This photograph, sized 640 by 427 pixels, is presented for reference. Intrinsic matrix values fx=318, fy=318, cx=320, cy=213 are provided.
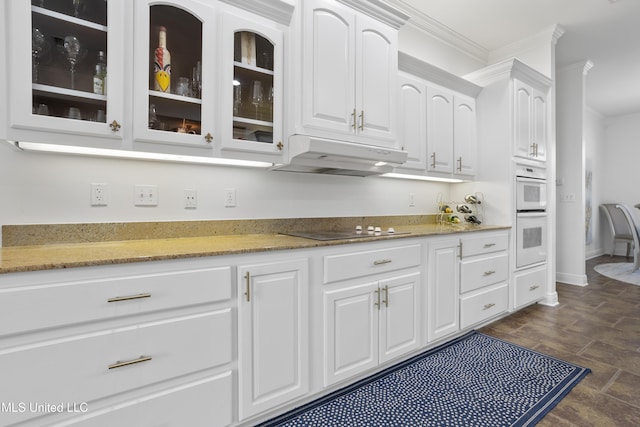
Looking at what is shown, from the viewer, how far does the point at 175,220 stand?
1833 millimetres

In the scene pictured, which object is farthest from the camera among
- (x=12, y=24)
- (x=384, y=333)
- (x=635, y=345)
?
(x=635, y=345)

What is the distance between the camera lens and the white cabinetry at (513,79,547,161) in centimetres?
301

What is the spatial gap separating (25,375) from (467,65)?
4336 millimetres

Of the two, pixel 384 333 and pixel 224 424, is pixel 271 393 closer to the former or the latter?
pixel 224 424

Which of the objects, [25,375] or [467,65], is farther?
[467,65]

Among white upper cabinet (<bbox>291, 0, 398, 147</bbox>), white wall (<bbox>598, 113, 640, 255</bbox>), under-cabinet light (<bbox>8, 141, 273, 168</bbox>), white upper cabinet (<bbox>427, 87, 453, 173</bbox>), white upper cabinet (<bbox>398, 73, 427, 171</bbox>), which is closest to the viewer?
under-cabinet light (<bbox>8, 141, 273, 168</bbox>)

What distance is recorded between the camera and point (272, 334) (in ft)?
4.98

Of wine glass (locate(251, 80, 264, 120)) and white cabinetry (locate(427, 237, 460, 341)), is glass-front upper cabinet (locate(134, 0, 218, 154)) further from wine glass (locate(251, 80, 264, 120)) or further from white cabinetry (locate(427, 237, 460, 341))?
white cabinetry (locate(427, 237, 460, 341))

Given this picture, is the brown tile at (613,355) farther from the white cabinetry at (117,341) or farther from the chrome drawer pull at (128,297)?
the chrome drawer pull at (128,297)

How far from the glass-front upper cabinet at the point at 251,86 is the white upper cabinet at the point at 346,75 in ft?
0.47

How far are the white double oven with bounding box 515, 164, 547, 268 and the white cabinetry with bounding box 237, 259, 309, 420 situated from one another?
2.37m

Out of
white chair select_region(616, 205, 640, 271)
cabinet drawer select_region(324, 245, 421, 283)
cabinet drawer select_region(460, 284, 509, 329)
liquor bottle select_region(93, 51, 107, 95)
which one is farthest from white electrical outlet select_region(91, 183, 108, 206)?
white chair select_region(616, 205, 640, 271)

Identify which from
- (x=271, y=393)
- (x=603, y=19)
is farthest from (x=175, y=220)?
(x=603, y=19)

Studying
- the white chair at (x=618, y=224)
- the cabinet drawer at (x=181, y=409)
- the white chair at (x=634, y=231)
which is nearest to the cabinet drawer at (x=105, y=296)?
the cabinet drawer at (x=181, y=409)
